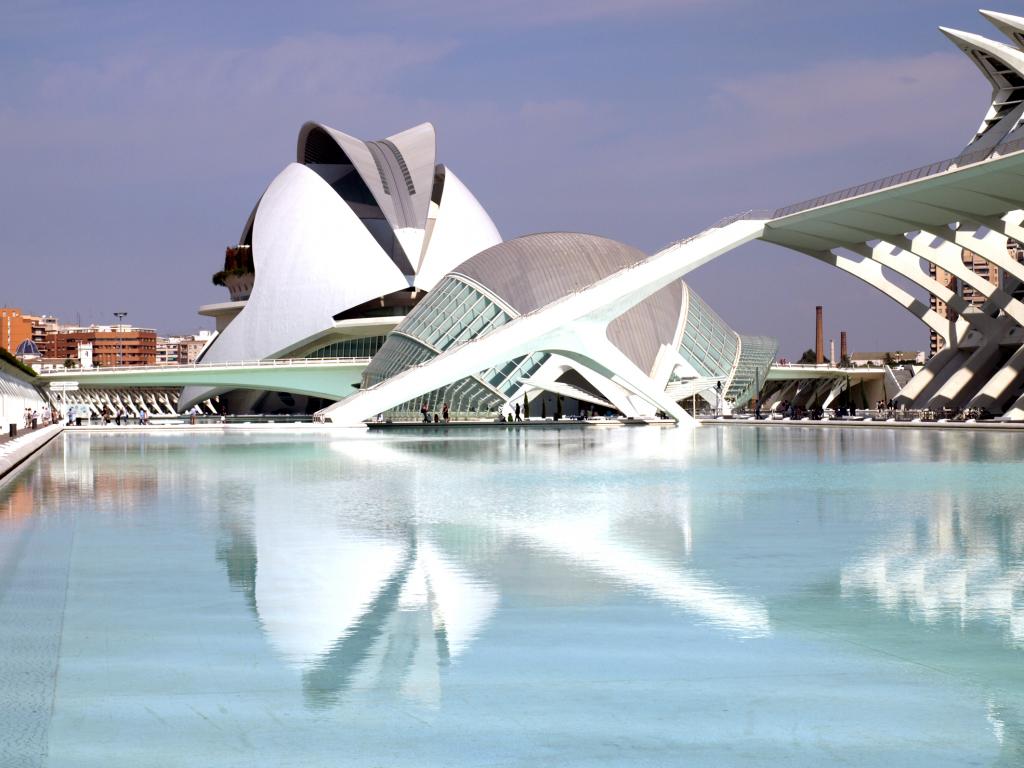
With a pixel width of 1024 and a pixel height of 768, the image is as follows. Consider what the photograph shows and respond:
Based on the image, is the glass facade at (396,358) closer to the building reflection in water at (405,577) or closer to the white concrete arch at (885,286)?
the white concrete arch at (885,286)

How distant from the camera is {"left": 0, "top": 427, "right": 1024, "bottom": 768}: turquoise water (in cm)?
482

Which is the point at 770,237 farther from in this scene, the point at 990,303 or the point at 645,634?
the point at 645,634

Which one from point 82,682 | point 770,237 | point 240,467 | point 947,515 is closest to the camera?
point 82,682

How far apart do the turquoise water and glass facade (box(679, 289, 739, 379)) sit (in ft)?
126

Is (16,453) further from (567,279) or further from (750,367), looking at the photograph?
(750,367)

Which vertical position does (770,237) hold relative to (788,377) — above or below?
above

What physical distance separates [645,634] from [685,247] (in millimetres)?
39883

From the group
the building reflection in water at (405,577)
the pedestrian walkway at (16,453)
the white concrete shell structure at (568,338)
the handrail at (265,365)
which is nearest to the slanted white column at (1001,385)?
the white concrete shell structure at (568,338)

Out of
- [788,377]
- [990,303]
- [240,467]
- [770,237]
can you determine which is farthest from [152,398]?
[240,467]

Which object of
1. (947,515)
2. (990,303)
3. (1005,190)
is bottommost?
(947,515)

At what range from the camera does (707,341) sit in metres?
54.7

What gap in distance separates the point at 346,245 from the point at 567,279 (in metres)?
23.2

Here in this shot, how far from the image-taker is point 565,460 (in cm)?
2405

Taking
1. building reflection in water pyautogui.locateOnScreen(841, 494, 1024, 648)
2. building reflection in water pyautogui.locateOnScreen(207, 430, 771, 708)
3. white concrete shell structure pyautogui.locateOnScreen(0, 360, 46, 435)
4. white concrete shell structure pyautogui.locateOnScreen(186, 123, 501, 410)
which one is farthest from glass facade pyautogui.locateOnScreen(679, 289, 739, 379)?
building reflection in water pyautogui.locateOnScreen(841, 494, 1024, 648)
